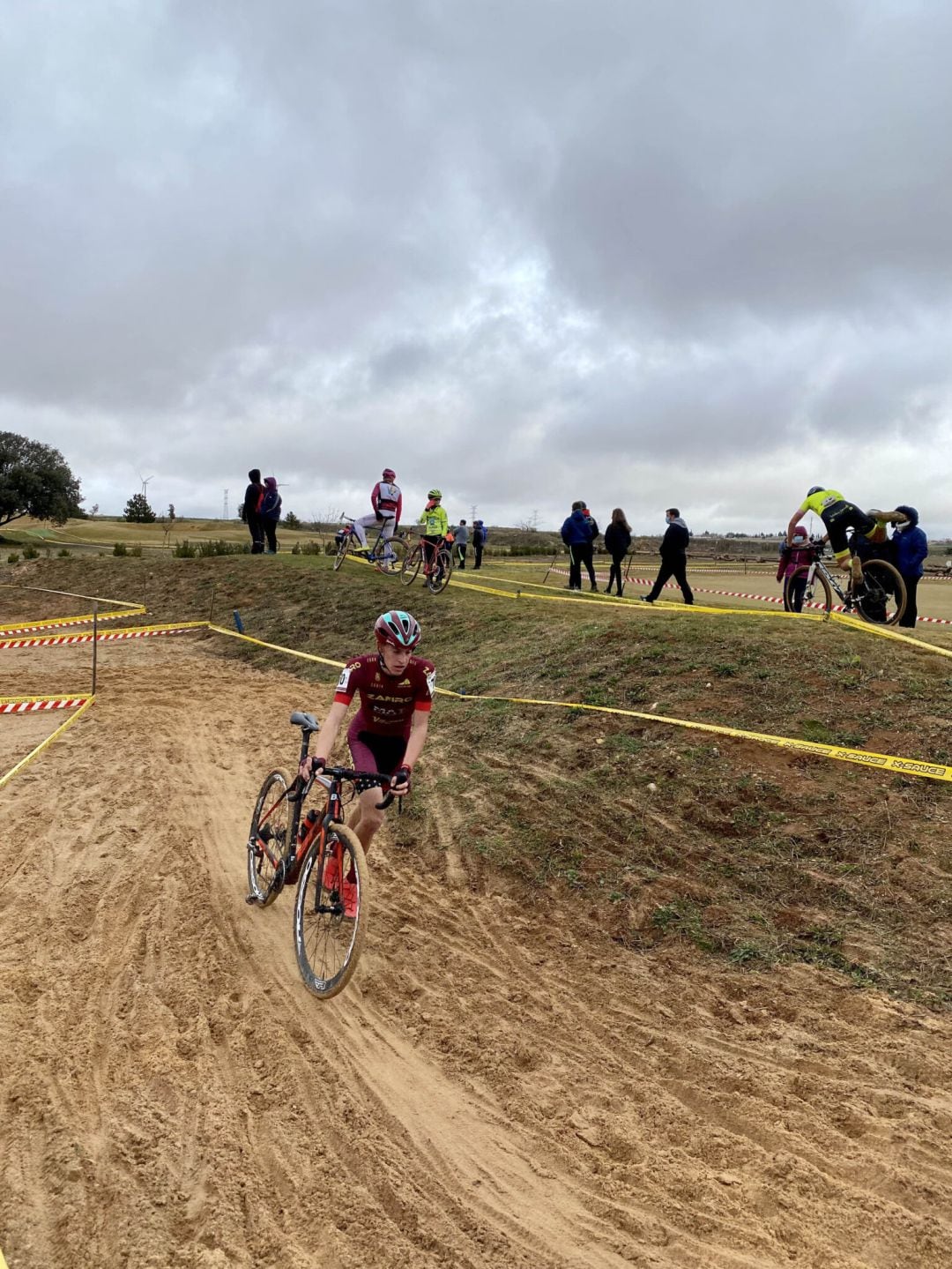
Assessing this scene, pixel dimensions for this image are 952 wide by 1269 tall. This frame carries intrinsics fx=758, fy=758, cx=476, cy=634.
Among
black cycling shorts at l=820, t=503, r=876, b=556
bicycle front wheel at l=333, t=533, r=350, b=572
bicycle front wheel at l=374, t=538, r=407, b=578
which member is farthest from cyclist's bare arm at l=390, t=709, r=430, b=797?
bicycle front wheel at l=333, t=533, r=350, b=572

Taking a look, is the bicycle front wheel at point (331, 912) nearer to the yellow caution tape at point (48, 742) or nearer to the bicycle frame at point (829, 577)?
the yellow caution tape at point (48, 742)

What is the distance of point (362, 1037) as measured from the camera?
4535 mm

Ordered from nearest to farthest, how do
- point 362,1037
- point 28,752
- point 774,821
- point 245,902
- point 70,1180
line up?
point 70,1180, point 362,1037, point 245,902, point 774,821, point 28,752

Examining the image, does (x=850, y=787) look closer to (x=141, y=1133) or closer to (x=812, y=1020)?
(x=812, y=1020)

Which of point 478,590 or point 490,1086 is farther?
point 478,590

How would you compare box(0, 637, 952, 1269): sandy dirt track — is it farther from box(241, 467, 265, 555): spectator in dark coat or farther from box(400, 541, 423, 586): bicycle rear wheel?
box(241, 467, 265, 555): spectator in dark coat

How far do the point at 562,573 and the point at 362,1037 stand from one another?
2364cm

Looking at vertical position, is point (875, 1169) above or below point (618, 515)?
below

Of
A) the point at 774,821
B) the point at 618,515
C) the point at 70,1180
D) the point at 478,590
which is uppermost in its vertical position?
the point at 618,515

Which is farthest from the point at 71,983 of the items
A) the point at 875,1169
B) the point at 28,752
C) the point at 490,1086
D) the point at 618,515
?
the point at 618,515

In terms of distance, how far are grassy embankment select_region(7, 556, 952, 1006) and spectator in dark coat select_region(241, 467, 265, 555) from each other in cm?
1038

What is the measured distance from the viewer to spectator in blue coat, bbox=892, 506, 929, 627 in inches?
421

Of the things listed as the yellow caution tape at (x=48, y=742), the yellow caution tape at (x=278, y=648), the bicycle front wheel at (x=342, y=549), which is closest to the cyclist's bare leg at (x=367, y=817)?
the yellow caution tape at (x=48, y=742)

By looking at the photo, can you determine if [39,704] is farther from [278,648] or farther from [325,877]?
[325,877]
